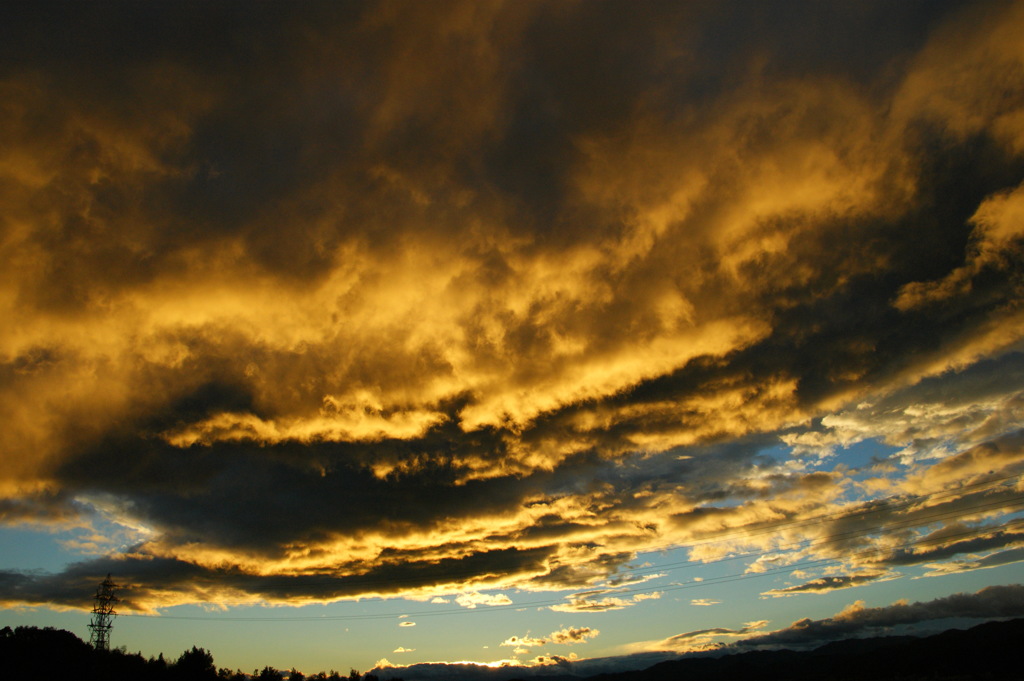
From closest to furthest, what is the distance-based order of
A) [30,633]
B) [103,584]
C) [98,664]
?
1. [103,584]
2. [98,664]
3. [30,633]

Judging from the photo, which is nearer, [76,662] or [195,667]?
[76,662]

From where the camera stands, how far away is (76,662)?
123375 millimetres

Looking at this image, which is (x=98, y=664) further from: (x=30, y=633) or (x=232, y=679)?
(x=232, y=679)

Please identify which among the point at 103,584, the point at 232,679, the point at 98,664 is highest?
A: the point at 103,584

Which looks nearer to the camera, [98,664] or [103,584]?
[103,584]

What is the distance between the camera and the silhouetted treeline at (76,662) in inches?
4528

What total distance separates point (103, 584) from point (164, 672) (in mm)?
52693

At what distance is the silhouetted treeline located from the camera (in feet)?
377

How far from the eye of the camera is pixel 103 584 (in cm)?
11138

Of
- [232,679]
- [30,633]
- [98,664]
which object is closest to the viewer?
[98,664]

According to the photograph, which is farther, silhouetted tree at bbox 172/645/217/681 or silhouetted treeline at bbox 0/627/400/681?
silhouetted tree at bbox 172/645/217/681

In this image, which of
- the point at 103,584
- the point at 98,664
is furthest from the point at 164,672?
the point at 103,584

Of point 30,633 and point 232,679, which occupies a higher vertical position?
point 30,633

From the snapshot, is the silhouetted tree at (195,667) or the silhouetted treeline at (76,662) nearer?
the silhouetted treeline at (76,662)
